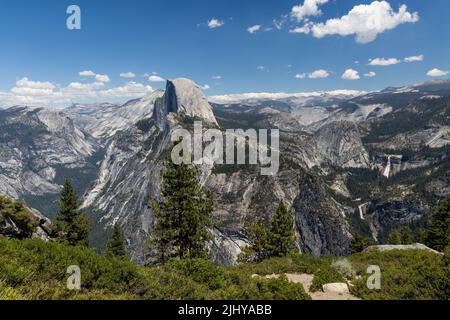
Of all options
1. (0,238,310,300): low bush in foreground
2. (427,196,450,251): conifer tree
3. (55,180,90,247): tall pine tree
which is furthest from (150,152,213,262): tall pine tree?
(427,196,450,251): conifer tree

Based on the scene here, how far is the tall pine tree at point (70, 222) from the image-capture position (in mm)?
56438

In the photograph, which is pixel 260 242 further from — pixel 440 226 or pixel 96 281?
pixel 96 281

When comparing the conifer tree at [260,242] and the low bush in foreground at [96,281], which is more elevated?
the low bush in foreground at [96,281]

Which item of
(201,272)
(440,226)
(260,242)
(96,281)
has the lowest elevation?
(440,226)

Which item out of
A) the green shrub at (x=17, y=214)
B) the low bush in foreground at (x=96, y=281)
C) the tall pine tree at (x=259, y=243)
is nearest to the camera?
the low bush in foreground at (x=96, y=281)

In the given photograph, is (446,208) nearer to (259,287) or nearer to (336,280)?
(336,280)

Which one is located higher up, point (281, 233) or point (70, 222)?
point (70, 222)

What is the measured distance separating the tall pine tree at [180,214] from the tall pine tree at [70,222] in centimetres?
2450

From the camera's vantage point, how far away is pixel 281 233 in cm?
5416

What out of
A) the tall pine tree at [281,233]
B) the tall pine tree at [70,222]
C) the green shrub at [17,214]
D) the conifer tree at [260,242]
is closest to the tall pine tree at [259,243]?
the conifer tree at [260,242]

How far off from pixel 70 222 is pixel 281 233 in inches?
1319

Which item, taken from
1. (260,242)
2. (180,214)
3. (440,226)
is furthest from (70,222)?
(440,226)

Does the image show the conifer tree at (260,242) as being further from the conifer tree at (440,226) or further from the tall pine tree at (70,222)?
the conifer tree at (440,226)
